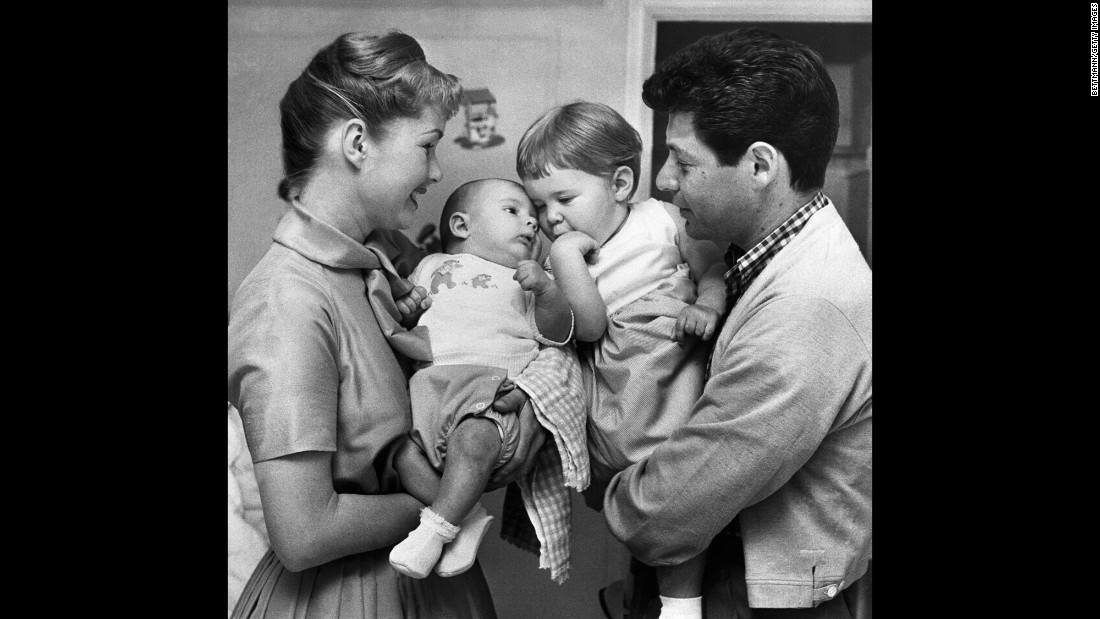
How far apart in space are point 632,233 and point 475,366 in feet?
1.37

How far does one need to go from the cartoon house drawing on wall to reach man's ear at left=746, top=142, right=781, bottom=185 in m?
0.52

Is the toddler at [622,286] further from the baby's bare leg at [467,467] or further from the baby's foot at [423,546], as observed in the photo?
the baby's foot at [423,546]

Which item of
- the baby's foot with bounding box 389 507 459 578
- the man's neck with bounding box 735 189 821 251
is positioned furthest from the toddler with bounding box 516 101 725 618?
the baby's foot with bounding box 389 507 459 578

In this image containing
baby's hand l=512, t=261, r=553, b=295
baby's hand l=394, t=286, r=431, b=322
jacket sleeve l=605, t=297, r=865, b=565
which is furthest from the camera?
baby's hand l=394, t=286, r=431, b=322

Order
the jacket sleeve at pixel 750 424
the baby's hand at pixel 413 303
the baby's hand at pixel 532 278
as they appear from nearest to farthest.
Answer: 1. the jacket sleeve at pixel 750 424
2. the baby's hand at pixel 532 278
3. the baby's hand at pixel 413 303

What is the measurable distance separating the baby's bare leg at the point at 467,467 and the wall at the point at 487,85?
19cm

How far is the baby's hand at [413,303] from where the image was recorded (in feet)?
7.44

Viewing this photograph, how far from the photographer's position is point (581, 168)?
7.33 feet

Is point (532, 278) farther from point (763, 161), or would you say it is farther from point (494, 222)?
point (763, 161)

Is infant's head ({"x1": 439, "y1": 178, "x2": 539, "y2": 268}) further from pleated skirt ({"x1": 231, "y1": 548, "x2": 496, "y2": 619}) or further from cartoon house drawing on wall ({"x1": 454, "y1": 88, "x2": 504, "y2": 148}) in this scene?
pleated skirt ({"x1": 231, "y1": 548, "x2": 496, "y2": 619})

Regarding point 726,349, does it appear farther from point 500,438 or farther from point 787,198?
point 500,438

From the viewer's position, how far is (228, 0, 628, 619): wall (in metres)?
2.30

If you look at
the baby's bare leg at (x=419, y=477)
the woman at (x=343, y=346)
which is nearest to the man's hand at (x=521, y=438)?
the woman at (x=343, y=346)

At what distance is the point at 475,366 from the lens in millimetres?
2195
